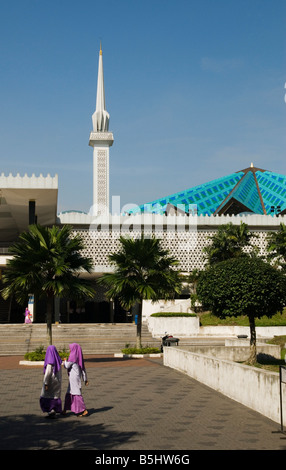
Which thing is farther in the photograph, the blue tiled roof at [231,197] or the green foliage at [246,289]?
the blue tiled roof at [231,197]

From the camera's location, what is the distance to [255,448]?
23.2 ft

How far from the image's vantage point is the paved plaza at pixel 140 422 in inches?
290

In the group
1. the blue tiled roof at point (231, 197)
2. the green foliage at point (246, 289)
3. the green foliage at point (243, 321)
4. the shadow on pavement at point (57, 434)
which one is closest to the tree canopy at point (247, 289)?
the green foliage at point (246, 289)

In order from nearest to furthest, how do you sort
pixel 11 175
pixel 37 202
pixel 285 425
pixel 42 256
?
pixel 285 425, pixel 42 256, pixel 11 175, pixel 37 202

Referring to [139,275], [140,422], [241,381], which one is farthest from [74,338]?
[140,422]

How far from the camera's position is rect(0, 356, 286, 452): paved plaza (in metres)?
7.37

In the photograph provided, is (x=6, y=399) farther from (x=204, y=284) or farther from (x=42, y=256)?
(x=42, y=256)

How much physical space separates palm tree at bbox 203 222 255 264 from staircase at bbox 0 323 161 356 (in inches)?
410

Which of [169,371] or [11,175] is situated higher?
[11,175]

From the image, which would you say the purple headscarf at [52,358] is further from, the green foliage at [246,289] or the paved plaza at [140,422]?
the green foliage at [246,289]

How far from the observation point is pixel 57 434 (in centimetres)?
814

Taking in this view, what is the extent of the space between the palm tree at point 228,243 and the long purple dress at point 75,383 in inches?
1216

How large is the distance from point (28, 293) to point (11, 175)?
15.6m
